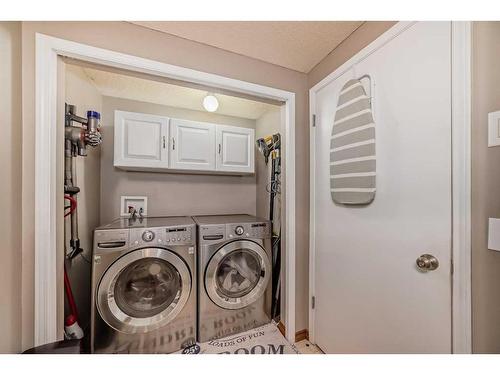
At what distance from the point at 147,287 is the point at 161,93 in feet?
5.92

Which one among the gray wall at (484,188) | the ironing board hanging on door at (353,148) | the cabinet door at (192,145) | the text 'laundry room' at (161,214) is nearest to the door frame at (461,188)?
the gray wall at (484,188)

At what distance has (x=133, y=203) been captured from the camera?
2104 mm

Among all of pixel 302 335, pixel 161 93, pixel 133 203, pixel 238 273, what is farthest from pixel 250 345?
pixel 161 93

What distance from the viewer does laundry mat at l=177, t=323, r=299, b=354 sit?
146cm

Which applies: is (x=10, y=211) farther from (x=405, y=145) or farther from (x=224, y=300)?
(x=405, y=145)

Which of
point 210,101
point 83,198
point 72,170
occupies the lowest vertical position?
point 83,198

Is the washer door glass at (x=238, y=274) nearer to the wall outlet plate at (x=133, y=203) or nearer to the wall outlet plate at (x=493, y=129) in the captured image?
the wall outlet plate at (x=133, y=203)

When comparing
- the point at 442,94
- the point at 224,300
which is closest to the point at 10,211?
the point at 224,300

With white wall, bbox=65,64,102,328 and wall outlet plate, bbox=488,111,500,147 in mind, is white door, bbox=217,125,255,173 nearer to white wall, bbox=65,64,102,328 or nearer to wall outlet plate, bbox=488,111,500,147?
white wall, bbox=65,64,102,328

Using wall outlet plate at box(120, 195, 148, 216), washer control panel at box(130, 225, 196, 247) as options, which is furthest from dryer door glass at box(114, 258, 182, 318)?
wall outlet plate at box(120, 195, 148, 216)

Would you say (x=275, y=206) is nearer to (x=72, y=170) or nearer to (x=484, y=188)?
(x=484, y=188)

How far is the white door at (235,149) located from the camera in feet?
6.88

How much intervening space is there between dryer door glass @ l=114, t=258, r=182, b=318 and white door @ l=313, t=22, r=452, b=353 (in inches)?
47.7

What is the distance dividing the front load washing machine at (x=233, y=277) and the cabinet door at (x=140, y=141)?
827 mm
